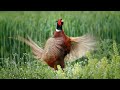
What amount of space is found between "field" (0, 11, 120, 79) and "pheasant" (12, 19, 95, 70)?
0.13 feet

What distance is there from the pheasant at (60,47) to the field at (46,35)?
4cm

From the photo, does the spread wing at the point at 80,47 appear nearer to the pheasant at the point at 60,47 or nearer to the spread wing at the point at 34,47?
the pheasant at the point at 60,47

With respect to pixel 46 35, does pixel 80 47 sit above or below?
below

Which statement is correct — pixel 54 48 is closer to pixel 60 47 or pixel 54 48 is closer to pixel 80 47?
pixel 60 47

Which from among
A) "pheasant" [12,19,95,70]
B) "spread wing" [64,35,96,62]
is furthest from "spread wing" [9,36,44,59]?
"spread wing" [64,35,96,62]

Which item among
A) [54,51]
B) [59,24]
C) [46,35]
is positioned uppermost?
[59,24]

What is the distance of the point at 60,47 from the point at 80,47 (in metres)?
0.19

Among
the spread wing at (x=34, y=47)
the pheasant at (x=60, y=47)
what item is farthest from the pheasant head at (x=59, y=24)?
the spread wing at (x=34, y=47)

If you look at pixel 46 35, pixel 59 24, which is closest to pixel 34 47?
pixel 46 35

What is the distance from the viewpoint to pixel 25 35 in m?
7.84

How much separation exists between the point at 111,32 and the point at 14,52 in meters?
0.92

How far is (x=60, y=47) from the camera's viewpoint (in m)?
7.82

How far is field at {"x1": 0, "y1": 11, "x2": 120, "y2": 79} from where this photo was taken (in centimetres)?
781
